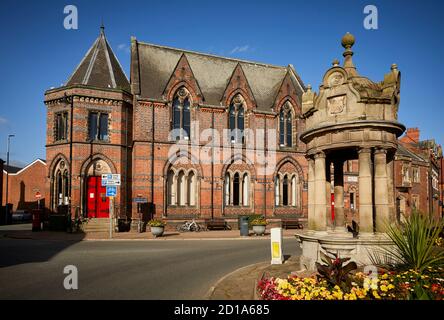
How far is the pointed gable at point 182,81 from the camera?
2769cm

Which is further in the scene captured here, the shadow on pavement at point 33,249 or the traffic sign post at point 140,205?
the traffic sign post at point 140,205

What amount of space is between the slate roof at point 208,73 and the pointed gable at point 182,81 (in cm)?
69

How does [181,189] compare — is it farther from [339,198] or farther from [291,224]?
[339,198]

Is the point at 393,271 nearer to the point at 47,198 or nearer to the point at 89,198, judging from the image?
the point at 89,198

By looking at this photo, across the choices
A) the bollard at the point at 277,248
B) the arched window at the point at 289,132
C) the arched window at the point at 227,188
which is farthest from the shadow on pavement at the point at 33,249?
the arched window at the point at 289,132

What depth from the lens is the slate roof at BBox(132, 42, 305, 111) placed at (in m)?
28.6

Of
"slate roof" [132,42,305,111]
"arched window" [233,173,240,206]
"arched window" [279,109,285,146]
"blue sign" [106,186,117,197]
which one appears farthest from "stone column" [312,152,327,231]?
"arched window" [279,109,285,146]

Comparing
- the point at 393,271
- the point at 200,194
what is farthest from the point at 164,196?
the point at 393,271

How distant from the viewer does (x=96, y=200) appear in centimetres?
2561

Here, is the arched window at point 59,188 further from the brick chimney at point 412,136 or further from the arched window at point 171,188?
the brick chimney at point 412,136

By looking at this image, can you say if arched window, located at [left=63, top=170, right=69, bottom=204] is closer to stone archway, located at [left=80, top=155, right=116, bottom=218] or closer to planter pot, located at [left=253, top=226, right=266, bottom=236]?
stone archway, located at [left=80, top=155, right=116, bottom=218]

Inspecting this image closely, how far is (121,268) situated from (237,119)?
20586 millimetres

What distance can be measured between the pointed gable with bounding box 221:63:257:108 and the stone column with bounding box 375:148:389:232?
20449 mm
